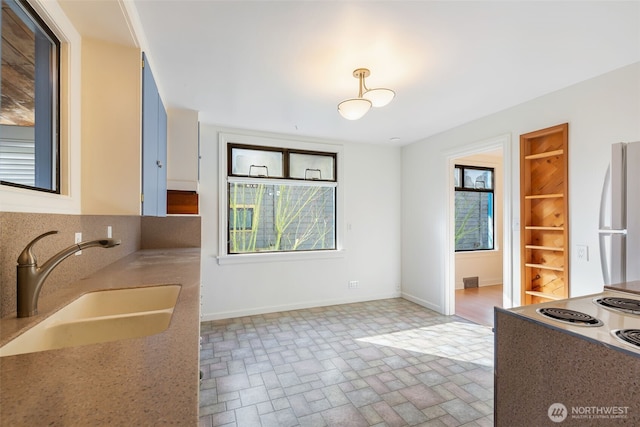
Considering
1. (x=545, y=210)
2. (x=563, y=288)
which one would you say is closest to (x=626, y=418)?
(x=563, y=288)

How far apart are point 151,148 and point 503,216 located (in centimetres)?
401

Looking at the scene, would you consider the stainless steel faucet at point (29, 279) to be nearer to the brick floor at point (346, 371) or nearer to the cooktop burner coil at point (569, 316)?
the brick floor at point (346, 371)

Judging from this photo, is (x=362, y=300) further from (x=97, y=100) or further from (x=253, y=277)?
(x=97, y=100)

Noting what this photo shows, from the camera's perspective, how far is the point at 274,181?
395cm

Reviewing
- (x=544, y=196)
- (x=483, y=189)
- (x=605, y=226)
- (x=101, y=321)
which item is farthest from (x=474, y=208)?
(x=101, y=321)

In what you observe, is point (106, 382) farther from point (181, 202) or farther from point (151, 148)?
point (181, 202)

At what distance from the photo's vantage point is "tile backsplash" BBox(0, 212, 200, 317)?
Result: 99 cm

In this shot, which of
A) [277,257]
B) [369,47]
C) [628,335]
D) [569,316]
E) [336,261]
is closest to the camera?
[628,335]

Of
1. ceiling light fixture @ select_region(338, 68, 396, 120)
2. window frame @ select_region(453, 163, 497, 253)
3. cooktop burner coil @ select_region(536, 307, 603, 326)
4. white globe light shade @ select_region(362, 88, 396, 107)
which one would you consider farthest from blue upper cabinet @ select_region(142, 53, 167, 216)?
window frame @ select_region(453, 163, 497, 253)

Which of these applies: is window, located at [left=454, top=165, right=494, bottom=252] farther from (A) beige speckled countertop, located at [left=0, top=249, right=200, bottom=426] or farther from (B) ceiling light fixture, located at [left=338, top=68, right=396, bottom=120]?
(A) beige speckled countertop, located at [left=0, top=249, right=200, bottom=426]

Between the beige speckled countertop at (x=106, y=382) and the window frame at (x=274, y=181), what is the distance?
2.72m

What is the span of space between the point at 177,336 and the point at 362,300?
12.7ft

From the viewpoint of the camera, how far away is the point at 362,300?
4402 millimetres

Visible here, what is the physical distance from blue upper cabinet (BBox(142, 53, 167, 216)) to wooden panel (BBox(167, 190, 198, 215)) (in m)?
0.51
